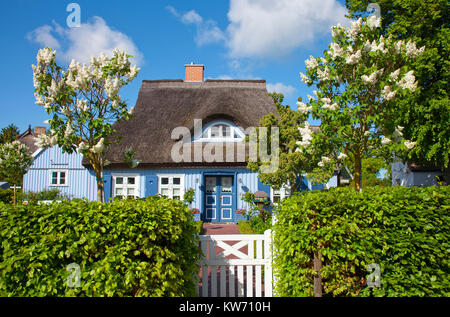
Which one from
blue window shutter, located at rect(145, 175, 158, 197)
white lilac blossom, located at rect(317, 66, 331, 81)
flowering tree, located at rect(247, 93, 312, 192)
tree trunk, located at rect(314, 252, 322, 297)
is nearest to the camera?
tree trunk, located at rect(314, 252, 322, 297)

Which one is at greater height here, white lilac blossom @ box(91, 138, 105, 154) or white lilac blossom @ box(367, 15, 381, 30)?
white lilac blossom @ box(367, 15, 381, 30)

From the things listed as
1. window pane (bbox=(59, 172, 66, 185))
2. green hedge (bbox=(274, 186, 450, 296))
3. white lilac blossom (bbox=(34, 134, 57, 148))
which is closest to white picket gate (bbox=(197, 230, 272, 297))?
green hedge (bbox=(274, 186, 450, 296))

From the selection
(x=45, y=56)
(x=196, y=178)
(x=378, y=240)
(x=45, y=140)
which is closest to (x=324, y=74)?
(x=378, y=240)

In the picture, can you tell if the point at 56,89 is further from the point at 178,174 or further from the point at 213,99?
the point at 213,99

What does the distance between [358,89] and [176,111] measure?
507 inches

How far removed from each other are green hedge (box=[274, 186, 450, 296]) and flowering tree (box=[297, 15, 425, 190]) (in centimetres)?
244

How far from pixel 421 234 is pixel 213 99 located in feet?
49.0

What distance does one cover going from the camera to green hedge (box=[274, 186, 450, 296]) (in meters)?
3.55

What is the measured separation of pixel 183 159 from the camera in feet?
49.1

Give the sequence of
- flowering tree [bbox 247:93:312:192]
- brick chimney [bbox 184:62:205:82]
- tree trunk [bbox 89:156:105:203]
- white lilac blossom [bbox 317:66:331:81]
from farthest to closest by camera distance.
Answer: brick chimney [bbox 184:62:205:82]
flowering tree [bbox 247:93:312:192]
tree trunk [bbox 89:156:105:203]
white lilac blossom [bbox 317:66:331:81]

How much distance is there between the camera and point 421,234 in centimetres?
353

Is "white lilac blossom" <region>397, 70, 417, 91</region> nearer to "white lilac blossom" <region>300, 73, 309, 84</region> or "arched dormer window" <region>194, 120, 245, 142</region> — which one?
"white lilac blossom" <region>300, 73, 309, 84</region>

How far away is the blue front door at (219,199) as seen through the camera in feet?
49.6
